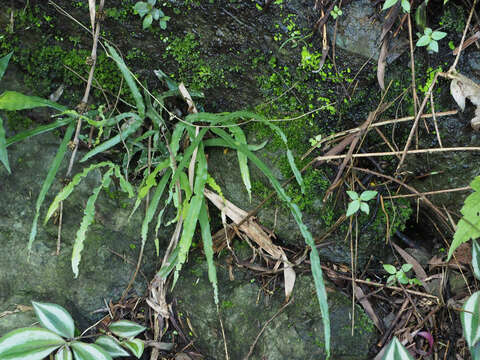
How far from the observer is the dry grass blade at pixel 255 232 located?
4.71ft

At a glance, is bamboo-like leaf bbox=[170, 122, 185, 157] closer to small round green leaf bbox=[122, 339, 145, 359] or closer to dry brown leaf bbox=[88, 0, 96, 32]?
dry brown leaf bbox=[88, 0, 96, 32]

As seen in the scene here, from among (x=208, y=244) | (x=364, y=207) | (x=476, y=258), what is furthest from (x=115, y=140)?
(x=476, y=258)

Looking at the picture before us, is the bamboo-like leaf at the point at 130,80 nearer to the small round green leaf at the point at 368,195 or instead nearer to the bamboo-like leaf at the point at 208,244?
the bamboo-like leaf at the point at 208,244

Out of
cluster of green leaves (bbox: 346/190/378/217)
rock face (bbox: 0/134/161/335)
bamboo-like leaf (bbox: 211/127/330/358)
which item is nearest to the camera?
bamboo-like leaf (bbox: 211/127/330/358)

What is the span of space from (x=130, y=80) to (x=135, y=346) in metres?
0.93

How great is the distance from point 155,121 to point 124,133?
4.7 inches

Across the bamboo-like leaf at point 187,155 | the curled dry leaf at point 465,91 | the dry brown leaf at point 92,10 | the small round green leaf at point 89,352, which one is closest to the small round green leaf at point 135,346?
the small round green leaf at point 89,352

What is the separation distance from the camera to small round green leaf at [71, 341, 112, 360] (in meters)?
1.29

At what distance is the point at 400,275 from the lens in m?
1.41

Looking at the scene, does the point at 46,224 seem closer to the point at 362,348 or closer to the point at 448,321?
the point at 362,348

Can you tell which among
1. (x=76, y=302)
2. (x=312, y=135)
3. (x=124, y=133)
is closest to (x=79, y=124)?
(x=124, y=133)

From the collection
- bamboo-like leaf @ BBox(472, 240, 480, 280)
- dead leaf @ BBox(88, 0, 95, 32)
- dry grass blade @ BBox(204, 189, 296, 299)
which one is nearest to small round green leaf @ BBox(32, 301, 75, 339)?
dry grass blade @ BBox(204, 189, 296, 299)

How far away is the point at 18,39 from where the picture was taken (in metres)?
1.48

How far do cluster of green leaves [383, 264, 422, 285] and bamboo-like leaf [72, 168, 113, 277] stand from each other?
3.37 feet
